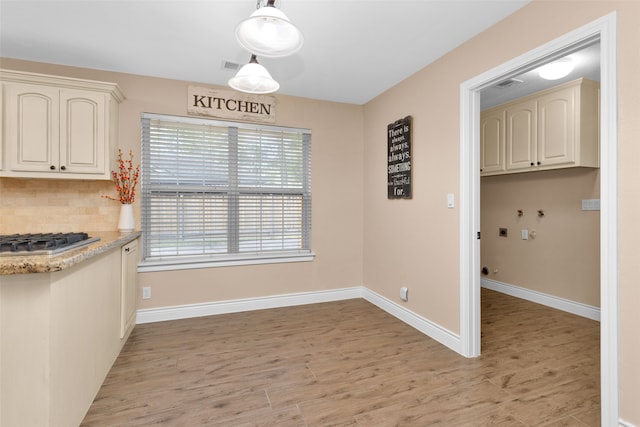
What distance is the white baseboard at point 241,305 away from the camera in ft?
10.8

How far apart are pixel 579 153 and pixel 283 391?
141 inches

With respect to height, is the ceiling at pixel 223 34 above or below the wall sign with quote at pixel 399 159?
above

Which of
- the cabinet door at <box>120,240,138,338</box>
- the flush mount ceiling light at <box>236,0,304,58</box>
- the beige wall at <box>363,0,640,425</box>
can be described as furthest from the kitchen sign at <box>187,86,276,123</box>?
the flush mount ceiling light at <box>236,0,304,58</box>

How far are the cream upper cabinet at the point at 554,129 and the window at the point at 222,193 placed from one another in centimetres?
253

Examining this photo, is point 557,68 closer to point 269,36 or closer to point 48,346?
point 269,36

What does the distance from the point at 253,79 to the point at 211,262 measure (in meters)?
2.10

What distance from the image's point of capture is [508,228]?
4312 millimetres

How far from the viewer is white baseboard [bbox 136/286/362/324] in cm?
329

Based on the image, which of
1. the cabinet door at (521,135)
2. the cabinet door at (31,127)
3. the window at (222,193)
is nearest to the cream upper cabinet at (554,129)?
the cabinet door at (521,135)

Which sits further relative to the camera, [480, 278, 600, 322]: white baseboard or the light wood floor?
[480, 278, 600, 322]: white baseboard

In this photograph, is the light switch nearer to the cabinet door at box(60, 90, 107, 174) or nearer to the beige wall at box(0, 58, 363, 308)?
the beige wall at box(0, 58, 363, 308)

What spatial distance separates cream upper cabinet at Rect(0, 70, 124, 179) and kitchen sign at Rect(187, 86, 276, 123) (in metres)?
0.75

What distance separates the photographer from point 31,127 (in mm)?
2598

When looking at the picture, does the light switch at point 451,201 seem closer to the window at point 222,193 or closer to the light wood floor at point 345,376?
the light wood floor at point 345,376
